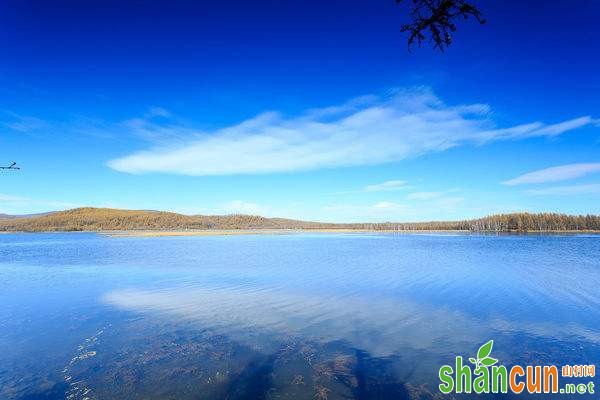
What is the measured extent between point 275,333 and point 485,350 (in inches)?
202

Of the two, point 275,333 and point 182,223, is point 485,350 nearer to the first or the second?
point 275,333

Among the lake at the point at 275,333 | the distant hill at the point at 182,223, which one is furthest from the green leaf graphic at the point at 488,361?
the distant hill at the point at 182,223

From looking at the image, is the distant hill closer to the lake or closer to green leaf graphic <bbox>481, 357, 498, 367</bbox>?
the lake

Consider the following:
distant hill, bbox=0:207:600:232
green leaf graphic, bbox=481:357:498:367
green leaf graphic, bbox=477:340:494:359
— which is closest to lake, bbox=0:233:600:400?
green leaf graphic, bbox=477:340:494:359

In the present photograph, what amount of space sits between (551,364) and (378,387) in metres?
4.19

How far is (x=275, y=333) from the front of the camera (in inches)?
376

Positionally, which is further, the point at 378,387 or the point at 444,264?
the point at 444,264

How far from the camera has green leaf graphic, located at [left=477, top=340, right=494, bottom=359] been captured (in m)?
8.16

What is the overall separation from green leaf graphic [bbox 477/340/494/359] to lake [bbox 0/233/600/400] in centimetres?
17

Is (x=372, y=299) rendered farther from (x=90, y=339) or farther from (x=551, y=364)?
(x=90, y=339)

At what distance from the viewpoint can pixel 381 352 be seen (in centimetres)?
814

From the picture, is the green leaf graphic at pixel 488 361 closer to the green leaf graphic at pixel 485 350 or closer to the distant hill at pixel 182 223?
the green leaf graphic at pixel 485 350

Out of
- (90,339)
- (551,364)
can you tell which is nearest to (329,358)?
(551,364)

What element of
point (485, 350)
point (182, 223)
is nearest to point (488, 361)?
point (485, 350)
